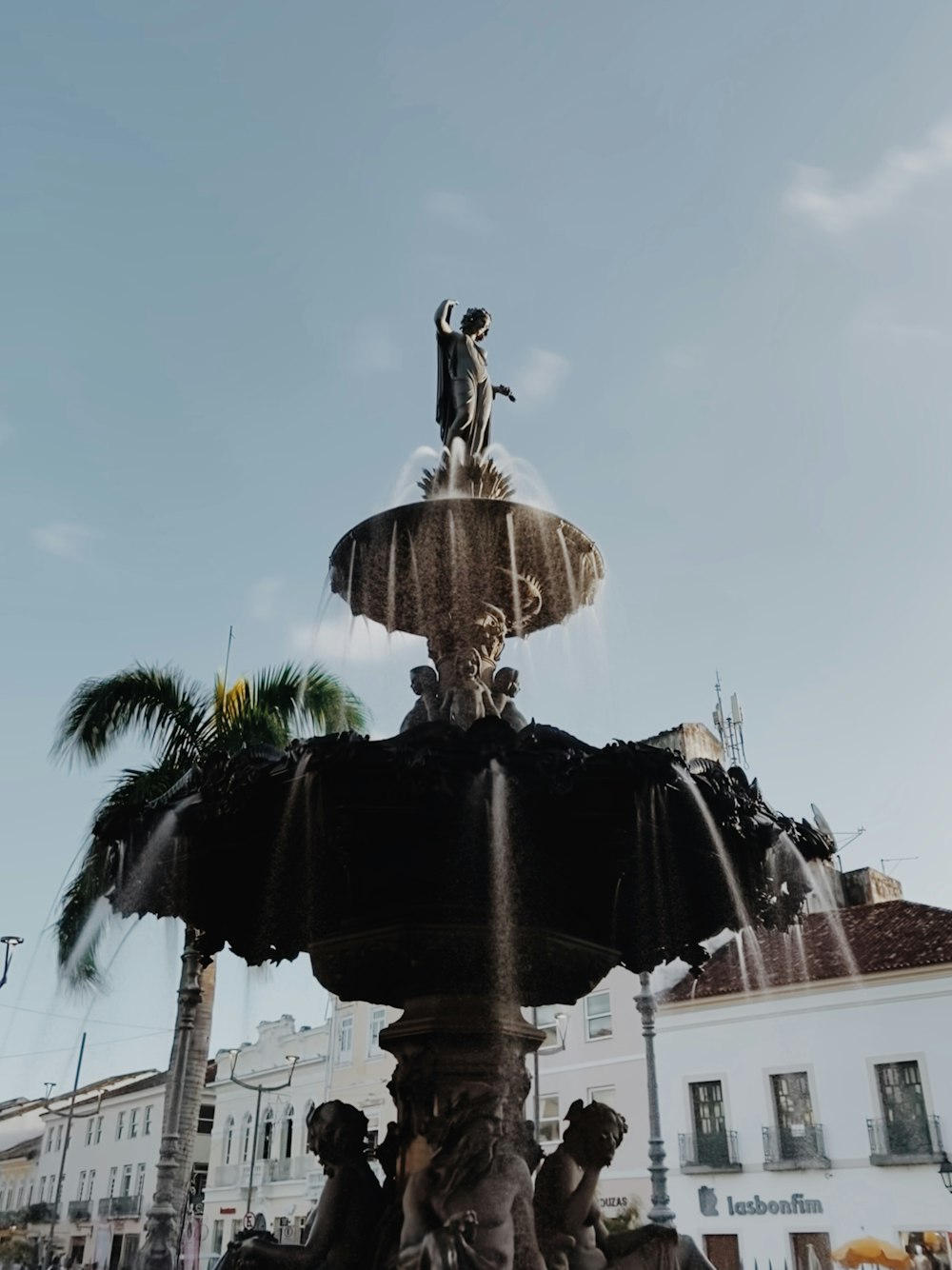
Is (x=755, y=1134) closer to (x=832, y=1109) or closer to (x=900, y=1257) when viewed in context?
(x=832, y=1109)

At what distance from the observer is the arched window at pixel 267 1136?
142 feet

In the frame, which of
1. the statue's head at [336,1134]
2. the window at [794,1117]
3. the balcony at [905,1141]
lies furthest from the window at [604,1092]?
the statue's head at [336,1134]

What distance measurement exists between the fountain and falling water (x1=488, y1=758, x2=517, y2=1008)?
1 centimetres

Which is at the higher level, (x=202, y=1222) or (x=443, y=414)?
(x=443, y=414)

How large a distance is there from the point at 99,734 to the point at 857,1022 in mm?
19155

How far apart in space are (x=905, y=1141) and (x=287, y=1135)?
26.2 metres

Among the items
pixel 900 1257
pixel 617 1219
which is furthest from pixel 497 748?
pixel 617 1219

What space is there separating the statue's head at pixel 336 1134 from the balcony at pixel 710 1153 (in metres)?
24.6

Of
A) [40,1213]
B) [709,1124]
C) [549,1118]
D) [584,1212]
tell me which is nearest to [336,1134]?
[584,1212]

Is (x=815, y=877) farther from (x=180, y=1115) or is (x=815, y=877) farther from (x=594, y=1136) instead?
(x=180, y=1115)

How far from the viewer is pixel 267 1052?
44.1 metres

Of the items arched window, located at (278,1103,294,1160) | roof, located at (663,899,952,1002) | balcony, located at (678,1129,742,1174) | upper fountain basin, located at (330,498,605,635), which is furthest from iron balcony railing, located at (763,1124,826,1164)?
upper fountain basin, located at (330,498,605,635)

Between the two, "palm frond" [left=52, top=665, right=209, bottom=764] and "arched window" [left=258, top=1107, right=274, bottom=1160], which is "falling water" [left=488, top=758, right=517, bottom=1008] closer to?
"palm frond" [left=52, top=665, right=209, bottom=764]

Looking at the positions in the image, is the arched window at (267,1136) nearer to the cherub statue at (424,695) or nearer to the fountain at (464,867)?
the fountain at (464,867)
